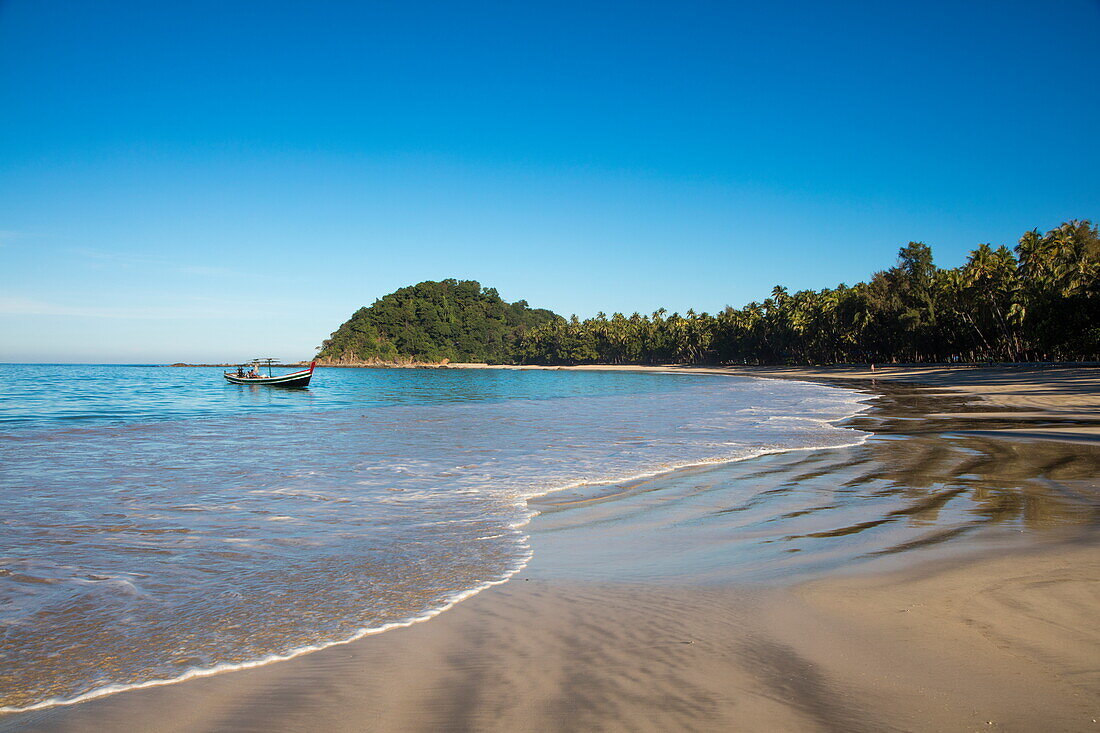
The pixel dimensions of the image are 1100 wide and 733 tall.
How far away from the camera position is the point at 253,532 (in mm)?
6684

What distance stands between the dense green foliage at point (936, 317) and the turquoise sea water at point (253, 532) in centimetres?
4553

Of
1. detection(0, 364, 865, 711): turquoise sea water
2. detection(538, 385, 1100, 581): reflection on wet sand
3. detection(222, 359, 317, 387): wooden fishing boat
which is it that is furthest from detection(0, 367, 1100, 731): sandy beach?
detection(222, 359, 317, 387): wooden fishing boat

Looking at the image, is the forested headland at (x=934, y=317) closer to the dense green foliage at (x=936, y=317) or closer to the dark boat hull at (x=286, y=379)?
the dense green foliage at (x=936, y=317)

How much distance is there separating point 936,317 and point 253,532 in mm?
79388

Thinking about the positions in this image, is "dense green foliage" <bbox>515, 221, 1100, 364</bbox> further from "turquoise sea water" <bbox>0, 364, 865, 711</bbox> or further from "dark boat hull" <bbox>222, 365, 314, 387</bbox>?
"dark boat hull" <bbox>222, 365, 314, 387</bbox>

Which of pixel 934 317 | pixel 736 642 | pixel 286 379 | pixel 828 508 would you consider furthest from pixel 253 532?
pixel 934 317

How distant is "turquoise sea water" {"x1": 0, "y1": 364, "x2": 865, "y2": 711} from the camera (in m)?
3.82

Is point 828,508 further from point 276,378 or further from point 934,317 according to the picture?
point 934,317

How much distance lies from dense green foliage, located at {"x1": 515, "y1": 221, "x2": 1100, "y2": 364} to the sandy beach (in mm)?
53178

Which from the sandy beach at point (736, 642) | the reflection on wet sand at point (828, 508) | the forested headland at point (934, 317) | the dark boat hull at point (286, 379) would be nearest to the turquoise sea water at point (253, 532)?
the sandy beach at point (736, 642)

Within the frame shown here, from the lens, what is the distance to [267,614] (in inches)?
167

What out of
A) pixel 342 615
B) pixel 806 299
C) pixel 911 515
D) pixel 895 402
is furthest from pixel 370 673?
pixel 806 299

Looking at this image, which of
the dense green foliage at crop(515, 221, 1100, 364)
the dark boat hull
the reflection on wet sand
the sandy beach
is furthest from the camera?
the dark boat hull

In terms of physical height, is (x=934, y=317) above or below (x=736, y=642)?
above
